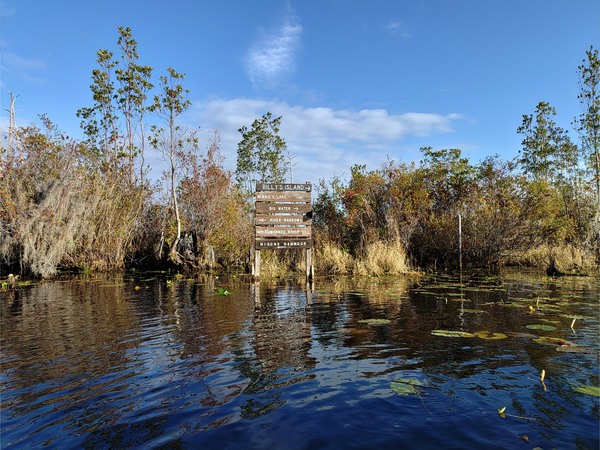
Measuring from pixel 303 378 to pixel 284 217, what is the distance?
9808 mm

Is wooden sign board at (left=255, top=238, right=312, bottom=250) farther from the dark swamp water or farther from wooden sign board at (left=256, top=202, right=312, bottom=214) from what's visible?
the dark swamp water

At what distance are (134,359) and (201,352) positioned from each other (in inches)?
27.7

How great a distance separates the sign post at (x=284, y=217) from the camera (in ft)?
43.1

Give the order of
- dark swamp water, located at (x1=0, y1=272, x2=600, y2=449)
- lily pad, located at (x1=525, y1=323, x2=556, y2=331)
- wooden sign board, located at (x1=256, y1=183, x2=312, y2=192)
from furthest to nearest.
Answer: wooden sign board, located at (x1=256, y1=183, x2=312, y2=192) → lily pad, located at (x1=525, y1=323, x2=556, y2=331) → dark swamp water, located at (x1=0, y1=272, x2=600, y2=449)

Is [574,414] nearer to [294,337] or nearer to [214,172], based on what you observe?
[294,337]

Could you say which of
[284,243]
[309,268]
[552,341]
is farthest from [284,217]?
[552,341]

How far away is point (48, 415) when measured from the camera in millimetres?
2801

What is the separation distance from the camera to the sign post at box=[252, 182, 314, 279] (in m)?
Answer: 13.1

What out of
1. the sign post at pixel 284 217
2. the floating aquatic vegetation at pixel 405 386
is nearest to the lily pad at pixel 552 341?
the floating aquatic vegetation at pixel 405 386

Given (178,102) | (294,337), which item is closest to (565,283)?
(294,337)

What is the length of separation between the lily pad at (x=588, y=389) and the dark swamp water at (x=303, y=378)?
0.04 ft

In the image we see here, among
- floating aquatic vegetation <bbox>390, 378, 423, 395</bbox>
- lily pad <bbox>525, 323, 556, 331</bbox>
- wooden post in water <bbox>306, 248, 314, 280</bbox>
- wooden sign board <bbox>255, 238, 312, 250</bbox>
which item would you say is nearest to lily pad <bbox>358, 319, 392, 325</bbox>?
lily pad <bbox>525, 323, 556, 331</bbox>

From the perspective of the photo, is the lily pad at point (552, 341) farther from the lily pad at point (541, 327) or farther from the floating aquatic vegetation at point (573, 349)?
the lily pad at point (541, 327)

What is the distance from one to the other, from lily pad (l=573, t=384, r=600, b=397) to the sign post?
10.1 m
